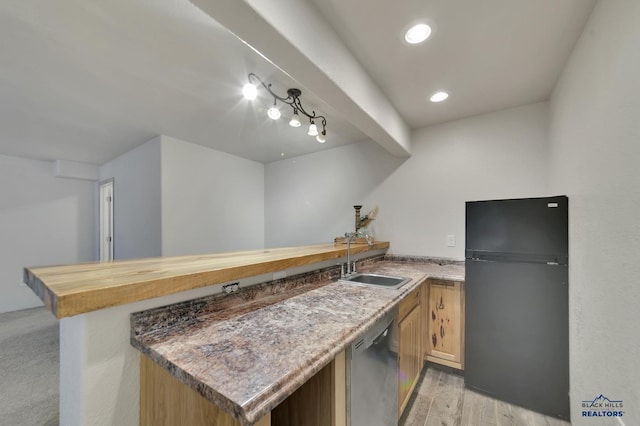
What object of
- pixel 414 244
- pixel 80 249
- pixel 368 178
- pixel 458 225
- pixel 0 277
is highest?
pixel 368 178

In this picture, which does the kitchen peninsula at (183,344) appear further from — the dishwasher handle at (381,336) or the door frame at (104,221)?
the door frame at (104,221)

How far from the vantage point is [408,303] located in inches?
66.2

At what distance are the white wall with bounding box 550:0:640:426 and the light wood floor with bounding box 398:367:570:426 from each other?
30 centimetres

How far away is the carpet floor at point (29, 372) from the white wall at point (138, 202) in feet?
3.88

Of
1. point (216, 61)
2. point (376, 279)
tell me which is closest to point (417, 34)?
point (216, 61)

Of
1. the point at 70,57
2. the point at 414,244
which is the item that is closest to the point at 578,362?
the point at 414,244

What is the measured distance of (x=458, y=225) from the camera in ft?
8.18

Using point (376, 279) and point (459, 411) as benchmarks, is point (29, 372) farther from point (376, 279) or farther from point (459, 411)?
point (459, 411)

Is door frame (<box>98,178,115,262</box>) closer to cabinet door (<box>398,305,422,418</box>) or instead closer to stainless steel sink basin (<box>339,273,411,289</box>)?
stainless steel sink basin (<box>339,273,411,289</box>)

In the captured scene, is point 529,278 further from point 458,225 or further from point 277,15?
point 277,15

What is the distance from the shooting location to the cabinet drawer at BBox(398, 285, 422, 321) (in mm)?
1537

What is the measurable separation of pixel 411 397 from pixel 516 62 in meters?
2.53

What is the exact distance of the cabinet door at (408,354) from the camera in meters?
1.54

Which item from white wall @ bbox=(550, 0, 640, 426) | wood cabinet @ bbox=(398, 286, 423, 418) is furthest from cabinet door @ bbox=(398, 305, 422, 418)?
white wall @ bbox=(550, 0, 640, 426)
